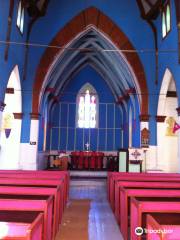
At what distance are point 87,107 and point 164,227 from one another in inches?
644

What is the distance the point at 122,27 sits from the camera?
1230 centimetres

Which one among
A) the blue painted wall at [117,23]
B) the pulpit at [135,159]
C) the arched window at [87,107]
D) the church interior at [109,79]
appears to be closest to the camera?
the church interior at [109,79]

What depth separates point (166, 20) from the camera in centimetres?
1067

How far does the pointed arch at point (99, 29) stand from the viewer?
39.6ft

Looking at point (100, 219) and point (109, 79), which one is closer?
point (100, 219)

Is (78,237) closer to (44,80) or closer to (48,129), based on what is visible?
(44,80)

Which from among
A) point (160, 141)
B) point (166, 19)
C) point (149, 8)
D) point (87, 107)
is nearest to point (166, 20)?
point (166, 19)

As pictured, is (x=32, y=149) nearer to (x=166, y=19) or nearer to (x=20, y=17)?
(x=20, y=17)

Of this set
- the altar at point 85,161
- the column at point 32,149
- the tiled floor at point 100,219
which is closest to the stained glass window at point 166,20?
the column at point 32,149

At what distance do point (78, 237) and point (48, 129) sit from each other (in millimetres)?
13162

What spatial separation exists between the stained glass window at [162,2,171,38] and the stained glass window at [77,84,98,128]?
26.4 ft

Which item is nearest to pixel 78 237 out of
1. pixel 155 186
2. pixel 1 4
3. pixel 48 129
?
pixel 155 186

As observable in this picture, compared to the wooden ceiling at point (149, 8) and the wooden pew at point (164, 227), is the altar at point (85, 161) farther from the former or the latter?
the wooden pew at point (164, 227)

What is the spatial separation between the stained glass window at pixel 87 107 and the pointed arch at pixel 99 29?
633cm
